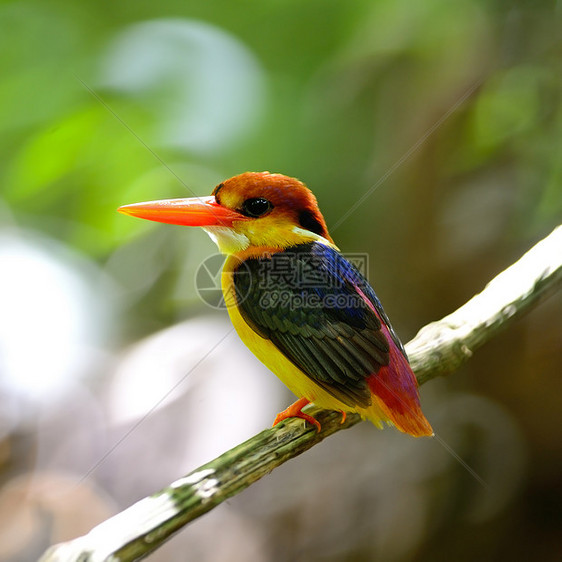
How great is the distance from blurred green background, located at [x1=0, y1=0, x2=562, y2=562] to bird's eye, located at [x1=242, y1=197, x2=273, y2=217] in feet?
2.25

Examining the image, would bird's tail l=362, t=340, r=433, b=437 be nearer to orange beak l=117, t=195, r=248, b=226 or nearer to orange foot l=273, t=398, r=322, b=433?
orange foot l=273, t=398, r=322, b=433

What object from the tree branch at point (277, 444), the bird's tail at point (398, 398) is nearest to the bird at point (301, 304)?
the bird's tail at point (398, 398)

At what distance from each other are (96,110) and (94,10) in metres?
0.48

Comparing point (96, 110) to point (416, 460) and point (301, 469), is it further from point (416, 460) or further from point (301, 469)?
point (416, 460)

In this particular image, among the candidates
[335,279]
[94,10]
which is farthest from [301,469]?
[94,10]

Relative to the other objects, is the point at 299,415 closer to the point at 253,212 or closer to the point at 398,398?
the point at 398,398

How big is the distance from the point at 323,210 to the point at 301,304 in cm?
99

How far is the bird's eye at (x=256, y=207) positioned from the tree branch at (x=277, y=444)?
1.74 ft

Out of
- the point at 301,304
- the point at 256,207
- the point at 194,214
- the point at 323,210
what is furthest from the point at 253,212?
the point at 323,210

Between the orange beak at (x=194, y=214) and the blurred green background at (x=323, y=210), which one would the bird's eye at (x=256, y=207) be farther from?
the blurred green background at (x=323, y=210)

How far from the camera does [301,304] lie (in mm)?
1453

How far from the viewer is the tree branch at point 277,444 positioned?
3.24 ft
